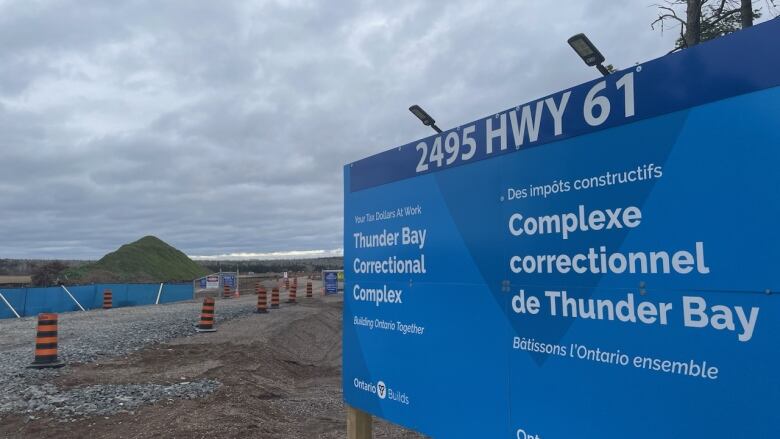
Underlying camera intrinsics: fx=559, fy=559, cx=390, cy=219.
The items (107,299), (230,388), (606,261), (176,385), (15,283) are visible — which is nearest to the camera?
(606,261)

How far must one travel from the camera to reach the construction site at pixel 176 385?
7.20 m

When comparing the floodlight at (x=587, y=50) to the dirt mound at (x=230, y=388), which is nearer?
the floodlight at (x=587, y=50)

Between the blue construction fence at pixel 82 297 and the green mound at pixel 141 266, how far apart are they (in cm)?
1546

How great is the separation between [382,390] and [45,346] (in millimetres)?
9969

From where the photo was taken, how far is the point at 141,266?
216 ft

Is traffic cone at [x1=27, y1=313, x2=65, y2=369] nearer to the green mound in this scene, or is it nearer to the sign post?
the sign post

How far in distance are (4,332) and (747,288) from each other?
21.9 m

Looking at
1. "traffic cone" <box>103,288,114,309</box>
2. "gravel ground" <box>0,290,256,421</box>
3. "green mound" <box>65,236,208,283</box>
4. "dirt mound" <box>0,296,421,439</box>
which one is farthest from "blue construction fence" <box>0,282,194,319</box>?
"green mound" <box>65,236,208,283</box>

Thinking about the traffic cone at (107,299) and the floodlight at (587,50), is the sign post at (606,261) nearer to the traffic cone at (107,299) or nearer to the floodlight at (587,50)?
the floodlight at (587,50)

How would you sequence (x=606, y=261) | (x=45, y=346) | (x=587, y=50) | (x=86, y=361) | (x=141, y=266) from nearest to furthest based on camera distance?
(x=606, y=261)
(x=587, y=50)
(x=45, y=346)
(x=86, y=361)
(x=141, y=266)

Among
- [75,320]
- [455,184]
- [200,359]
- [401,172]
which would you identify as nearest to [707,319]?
[455,184]

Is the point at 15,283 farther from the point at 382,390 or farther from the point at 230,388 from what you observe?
the point at 382,390

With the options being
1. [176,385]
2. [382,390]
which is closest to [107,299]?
[176,385]

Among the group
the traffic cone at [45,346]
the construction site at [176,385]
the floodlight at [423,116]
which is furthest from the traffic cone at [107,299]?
the floodlight at [423,116]
